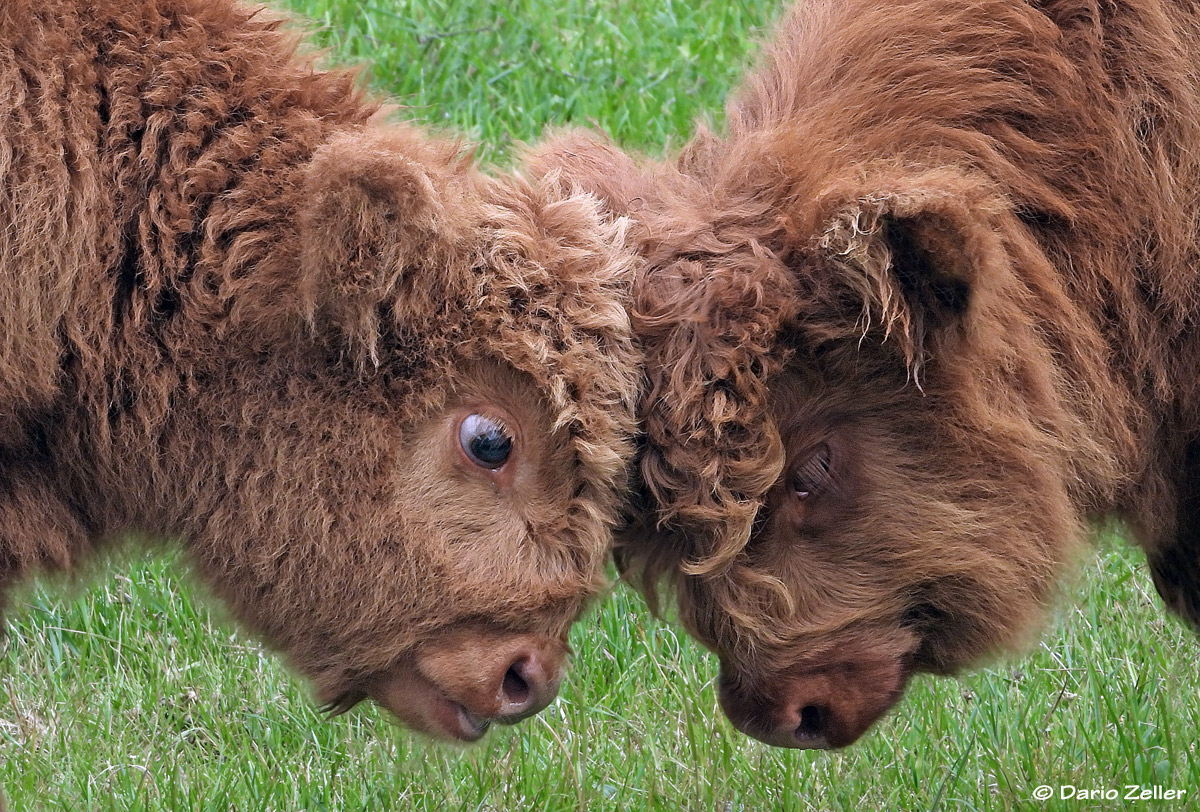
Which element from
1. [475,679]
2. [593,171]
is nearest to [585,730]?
[475,679]

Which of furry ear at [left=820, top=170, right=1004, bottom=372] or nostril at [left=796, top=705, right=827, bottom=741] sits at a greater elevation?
furry ear at [left=820, top=170, right=1004, bottom=372]

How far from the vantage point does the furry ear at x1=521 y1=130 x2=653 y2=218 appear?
15.0 ft

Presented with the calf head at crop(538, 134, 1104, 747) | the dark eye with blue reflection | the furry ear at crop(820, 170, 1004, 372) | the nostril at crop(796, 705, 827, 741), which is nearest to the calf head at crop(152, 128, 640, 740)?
the dark eye with blue reflection

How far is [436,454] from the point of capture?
4.14 m

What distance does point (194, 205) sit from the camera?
4004 millimetres

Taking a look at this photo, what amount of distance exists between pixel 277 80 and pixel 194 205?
0.44m

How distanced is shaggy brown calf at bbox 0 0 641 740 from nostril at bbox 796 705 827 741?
808mm

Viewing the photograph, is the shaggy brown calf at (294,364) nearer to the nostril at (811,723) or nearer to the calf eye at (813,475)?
the calf eye at (813,475)

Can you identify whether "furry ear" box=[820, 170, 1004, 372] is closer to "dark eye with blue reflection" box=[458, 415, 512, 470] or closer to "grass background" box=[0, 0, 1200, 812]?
"dark eye with blue reflection" box=[458, 415, 512, 470]

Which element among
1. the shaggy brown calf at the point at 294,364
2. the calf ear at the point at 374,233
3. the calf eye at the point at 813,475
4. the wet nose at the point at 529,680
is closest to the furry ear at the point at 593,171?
the shaggy brown calf at the point at 294,364

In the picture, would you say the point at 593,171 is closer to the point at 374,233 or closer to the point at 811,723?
the point at 374,233

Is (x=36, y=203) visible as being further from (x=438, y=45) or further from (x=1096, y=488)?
(x=438, y=45)

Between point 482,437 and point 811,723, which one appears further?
point 811,723

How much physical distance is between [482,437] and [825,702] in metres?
1.33
